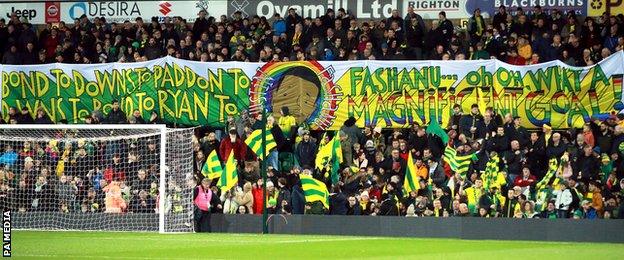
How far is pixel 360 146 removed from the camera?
28.5 m

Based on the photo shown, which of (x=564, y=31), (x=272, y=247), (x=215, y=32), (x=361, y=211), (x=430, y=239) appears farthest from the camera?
(x=215, y=32)

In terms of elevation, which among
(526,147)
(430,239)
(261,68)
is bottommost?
(430,239)

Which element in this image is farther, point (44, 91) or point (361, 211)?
point (44, 91)

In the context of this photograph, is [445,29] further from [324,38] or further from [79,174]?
[79,174]

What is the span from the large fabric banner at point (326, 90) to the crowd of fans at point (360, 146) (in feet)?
1.23

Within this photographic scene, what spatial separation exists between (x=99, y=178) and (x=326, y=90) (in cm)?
544

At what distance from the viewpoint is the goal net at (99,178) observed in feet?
89.4

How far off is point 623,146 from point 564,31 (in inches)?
176

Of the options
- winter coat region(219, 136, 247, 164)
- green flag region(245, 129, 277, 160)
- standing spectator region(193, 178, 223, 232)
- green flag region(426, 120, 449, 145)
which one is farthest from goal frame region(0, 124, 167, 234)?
green flag region(426, 120, 449, 145)

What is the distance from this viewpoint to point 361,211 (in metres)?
26.7

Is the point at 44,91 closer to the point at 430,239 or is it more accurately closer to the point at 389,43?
the point at 389,43

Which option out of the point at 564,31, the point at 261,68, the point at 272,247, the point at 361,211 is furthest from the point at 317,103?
the point at 272,247

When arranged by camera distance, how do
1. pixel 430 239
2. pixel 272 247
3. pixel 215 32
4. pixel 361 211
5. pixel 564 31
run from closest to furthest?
pixel 272 247 < pixel 430 239 < pixel 361 211 < pixel 564 31 < pixel 215 32

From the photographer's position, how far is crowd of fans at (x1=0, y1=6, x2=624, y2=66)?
2905 cm
